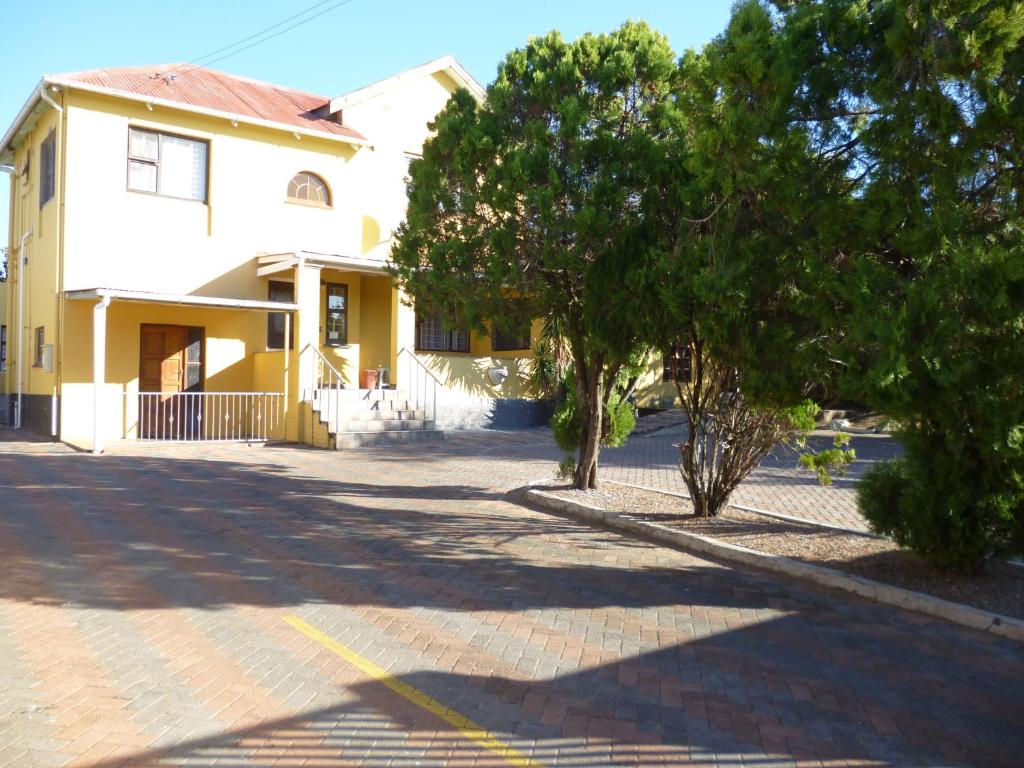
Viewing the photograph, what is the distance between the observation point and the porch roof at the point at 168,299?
1598 centimetres

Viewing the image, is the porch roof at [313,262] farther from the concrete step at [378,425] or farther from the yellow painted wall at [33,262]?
the yellow painted wall at [33,262]

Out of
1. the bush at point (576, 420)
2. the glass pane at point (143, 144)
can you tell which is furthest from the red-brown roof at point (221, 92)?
the bush at point (576, 420)

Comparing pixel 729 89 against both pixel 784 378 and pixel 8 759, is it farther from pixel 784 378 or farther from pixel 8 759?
pixel 8 759

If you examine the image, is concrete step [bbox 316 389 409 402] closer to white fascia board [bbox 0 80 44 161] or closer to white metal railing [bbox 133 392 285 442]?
white metal railing [bbox 133 392 285 442]

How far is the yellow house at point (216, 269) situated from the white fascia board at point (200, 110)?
4 cm

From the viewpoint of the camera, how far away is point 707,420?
9.84m

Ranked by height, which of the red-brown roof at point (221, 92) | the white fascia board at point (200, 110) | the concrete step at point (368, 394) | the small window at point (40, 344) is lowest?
the concrete step at point (368, 394)

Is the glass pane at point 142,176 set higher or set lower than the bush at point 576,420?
higher

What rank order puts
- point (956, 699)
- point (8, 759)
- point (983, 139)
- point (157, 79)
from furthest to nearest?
1. point (157, 79)
2. point (983, 139)
3. point (956, 699)
4. point (8, 759)

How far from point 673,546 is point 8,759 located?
20.9ft

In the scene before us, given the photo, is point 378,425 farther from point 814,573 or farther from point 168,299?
point 814,573

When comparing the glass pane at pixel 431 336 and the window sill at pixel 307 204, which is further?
the glass pane at pixel 431 336

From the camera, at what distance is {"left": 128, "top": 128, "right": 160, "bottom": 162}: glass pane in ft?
58.9

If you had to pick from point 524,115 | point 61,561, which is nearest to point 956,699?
point 61,561
